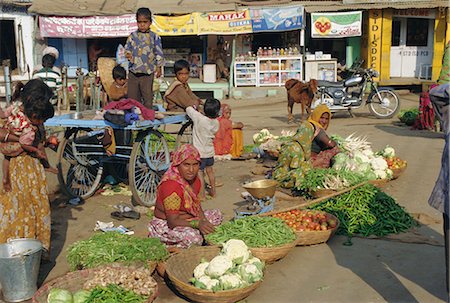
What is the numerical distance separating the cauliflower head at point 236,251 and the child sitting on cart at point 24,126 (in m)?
2.01

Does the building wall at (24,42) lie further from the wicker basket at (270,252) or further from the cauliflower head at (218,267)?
the cauliflower head at (218,267)

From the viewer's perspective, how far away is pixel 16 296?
4477 mm

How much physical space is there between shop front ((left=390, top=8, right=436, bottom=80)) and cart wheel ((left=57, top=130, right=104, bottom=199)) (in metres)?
14.2

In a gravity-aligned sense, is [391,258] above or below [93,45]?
below

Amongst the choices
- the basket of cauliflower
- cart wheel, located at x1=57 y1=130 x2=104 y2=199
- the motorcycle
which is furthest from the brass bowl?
the motorcycle

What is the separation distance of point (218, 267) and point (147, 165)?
3073 mm

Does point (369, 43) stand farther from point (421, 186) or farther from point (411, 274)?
point (411, 274)

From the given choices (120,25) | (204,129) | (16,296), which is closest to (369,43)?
(120,25)

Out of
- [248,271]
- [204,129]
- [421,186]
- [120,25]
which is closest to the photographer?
[248,271]

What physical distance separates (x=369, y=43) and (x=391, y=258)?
14.5 m

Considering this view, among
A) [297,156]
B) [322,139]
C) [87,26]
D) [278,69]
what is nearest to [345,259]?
[297,156]

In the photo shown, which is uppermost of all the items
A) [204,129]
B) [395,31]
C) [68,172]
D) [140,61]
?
[395,31]

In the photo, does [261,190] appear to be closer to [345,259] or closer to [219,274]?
[345,259]

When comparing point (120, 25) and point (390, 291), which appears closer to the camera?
point (390, 291)
